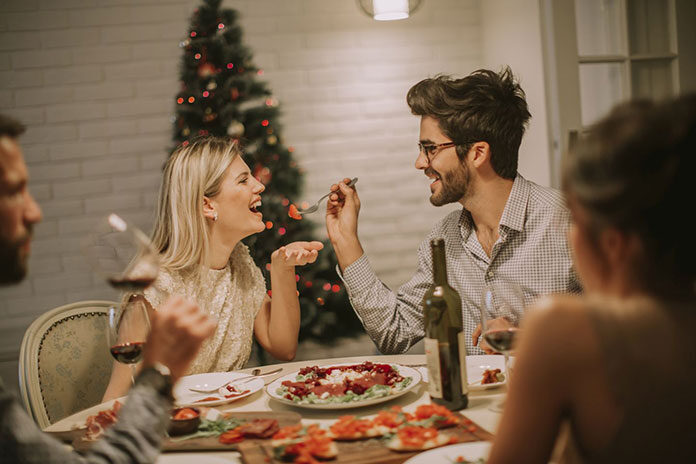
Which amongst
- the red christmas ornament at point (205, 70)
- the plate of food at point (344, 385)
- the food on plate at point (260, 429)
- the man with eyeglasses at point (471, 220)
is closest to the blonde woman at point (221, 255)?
the man with eyeglasses at point (471, 220)

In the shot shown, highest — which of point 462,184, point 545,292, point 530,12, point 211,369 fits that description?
point 530,12

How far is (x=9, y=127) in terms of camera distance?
3.08 feet

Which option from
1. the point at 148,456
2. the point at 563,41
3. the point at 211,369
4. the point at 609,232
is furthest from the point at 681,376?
the point at 563,41

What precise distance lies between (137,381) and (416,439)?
1.67 ft

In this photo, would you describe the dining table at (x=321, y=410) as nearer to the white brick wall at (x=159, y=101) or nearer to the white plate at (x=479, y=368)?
the white plate at (x=479, y=368)

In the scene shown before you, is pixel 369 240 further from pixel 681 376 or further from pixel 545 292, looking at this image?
pixel 681 376

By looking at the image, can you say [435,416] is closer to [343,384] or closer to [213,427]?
[343,384]

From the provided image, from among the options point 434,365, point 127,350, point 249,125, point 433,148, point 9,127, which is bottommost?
point 434,365

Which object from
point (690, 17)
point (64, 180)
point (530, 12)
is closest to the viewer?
point (690, 17)

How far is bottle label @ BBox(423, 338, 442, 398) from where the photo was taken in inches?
53.0

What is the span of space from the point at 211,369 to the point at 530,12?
2.70 metres

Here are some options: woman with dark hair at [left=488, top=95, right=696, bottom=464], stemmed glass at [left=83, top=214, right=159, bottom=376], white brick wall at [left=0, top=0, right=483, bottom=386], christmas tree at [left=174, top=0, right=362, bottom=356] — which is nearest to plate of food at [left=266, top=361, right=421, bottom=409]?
stemmed glass at [left=83, top=214, right=159, bottom=376]

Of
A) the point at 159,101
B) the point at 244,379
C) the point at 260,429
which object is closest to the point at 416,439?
the point at 260,429

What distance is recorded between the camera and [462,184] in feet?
7.66
